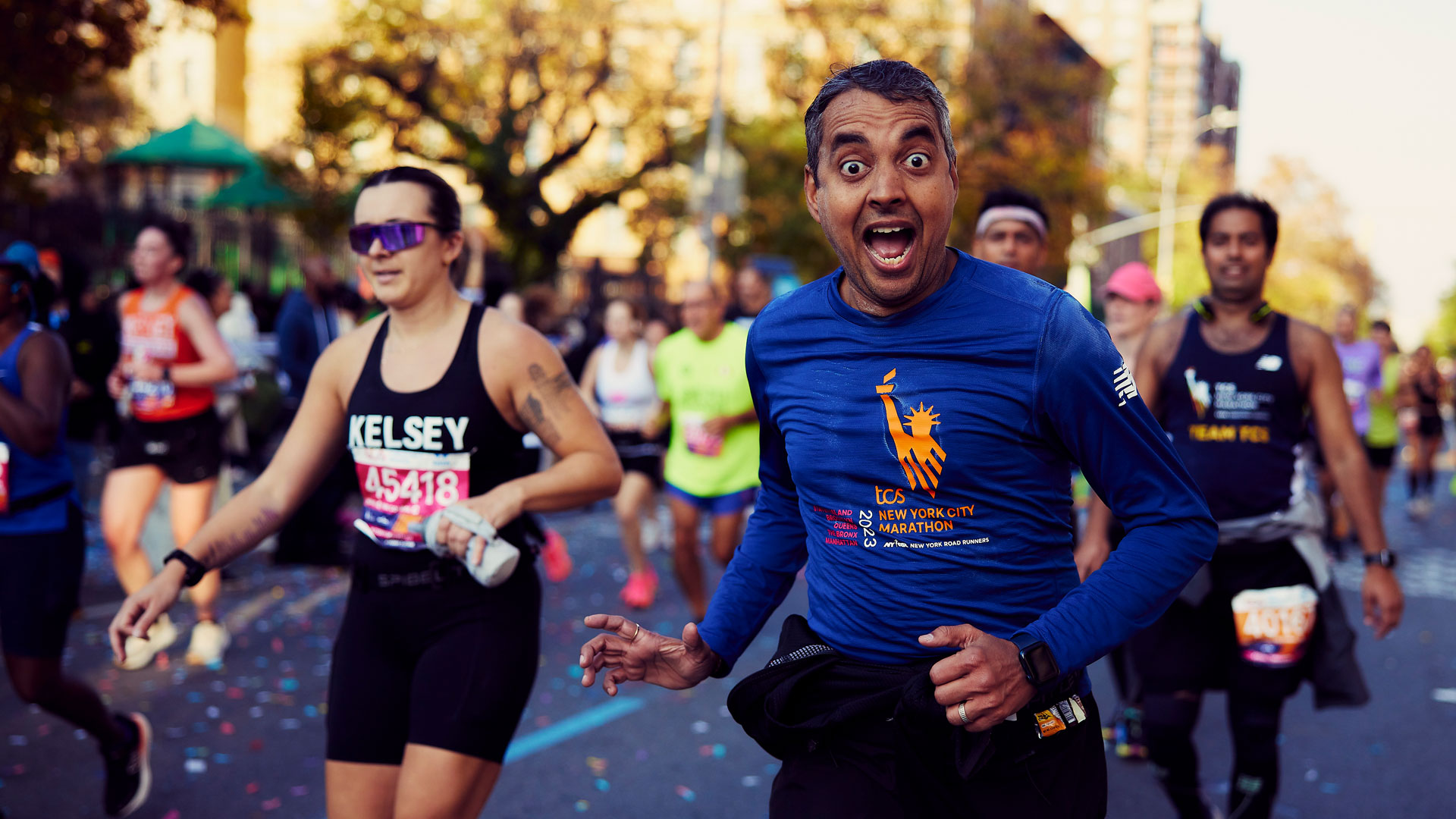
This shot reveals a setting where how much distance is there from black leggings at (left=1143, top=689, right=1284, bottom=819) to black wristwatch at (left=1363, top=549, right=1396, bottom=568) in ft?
1.81

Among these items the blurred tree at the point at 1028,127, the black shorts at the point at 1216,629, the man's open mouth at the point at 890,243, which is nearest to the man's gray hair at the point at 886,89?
the man's open mouth at the point at 890,243

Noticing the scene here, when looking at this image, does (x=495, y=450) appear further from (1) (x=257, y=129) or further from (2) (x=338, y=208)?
(1) (x=257, y=129)

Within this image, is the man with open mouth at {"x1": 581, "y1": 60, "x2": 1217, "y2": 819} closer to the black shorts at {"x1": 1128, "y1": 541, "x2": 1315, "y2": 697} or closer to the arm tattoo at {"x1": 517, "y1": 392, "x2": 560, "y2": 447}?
the arm tattoo at {"x1": 517, "y1": 392, "x2": 560, "y2": 447}

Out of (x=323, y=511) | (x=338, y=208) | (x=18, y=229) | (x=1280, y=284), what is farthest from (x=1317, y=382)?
(x=1280, y=284)

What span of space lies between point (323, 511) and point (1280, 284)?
209ft

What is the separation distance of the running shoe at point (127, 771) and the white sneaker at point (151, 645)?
1767 mm

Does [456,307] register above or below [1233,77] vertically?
below

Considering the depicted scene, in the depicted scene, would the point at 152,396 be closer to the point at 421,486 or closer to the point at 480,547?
the point at 421,486

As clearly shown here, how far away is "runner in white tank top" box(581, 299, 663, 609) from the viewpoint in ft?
27.3

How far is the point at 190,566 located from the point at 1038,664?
7.16 ft

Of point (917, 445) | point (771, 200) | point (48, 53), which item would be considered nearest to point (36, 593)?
point (917, 445)

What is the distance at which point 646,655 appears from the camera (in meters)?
2.50

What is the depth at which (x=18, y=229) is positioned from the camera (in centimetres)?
1642

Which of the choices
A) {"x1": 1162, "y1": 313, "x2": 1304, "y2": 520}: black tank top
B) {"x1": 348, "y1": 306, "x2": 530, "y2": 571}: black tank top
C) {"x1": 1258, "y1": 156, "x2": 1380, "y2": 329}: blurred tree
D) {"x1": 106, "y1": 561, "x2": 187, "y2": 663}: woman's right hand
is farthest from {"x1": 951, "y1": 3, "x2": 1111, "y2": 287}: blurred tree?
{"x1": 1258, "y1": 156, "x2": 1380, "y2": 329}: blurred tree
